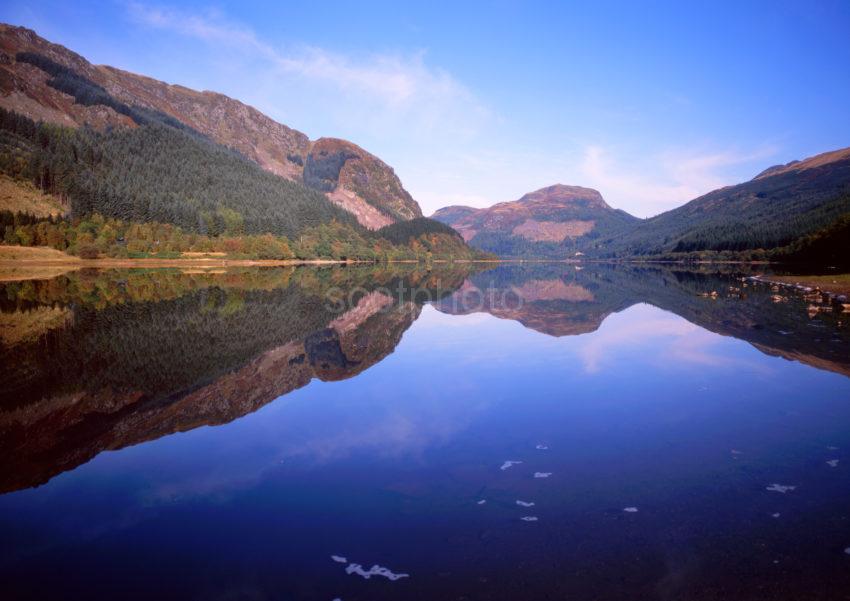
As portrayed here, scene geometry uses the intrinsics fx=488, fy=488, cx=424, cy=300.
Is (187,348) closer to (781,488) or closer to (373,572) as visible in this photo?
(373,572)

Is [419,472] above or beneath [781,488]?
beneath

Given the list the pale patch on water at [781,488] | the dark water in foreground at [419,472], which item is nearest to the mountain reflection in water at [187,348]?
the dark water in foreground at [419,472]

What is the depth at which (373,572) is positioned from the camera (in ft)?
20.7

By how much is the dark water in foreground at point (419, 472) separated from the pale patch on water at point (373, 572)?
0.13 ft

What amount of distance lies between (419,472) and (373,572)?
127 inches

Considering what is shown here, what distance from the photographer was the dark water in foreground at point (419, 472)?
6.28 meters

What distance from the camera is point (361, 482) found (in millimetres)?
9031

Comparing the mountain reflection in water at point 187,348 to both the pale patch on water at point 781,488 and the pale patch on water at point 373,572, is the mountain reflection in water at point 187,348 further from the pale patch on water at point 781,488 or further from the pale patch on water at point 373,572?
the pale patch on water at point 781,488

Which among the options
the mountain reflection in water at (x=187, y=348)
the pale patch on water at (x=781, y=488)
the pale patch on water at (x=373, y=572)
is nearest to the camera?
the pale patch on water at (x=373, y=572)

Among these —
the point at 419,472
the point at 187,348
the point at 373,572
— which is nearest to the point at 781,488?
the point at 419,472

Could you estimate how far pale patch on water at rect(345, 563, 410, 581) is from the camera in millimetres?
6207

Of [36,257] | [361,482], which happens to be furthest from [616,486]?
[36,257]

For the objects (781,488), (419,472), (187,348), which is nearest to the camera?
(781,488)

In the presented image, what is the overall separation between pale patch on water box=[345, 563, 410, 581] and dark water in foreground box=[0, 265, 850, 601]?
0.13 feet
